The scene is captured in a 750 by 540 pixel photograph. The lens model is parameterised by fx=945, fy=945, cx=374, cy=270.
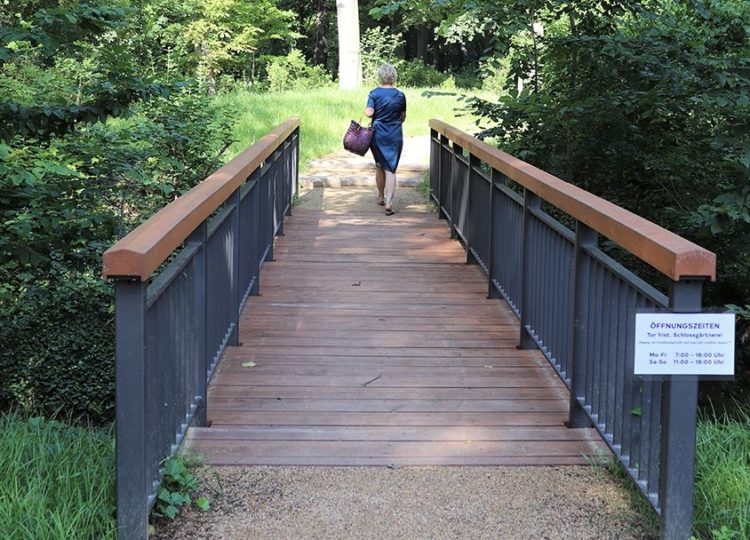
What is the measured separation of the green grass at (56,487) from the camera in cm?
313

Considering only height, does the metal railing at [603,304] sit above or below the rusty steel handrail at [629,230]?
below

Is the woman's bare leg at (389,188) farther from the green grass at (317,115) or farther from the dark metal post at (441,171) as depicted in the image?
the green grass at (317,115)

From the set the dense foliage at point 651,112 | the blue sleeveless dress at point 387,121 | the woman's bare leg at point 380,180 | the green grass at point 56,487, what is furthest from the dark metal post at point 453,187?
the green grass at point 56,487

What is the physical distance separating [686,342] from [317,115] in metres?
16.2

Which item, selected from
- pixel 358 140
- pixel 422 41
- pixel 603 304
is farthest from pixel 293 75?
pixel 603 304

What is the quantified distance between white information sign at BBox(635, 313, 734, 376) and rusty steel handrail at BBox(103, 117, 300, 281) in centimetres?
159

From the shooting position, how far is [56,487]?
3.52 metres

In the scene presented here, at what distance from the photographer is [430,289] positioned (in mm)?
7582

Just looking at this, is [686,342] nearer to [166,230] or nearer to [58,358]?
[166,230]

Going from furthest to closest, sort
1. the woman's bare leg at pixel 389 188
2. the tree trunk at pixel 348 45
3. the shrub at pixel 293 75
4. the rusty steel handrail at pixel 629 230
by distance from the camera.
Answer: the shrub at pixel 293 75 → the tree trunk at pixel 348 45 → the woman's bare leg at pixel 389 188 → the rusty steel handrail at pixel 629 230

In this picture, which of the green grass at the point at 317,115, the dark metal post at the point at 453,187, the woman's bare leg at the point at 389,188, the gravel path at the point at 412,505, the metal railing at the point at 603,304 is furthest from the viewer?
the green grass at the point at 317,115

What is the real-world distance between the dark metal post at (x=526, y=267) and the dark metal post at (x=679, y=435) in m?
2.49

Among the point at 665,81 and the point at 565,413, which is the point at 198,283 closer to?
the point at 565,413

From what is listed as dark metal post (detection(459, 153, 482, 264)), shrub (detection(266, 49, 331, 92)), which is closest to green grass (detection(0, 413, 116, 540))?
dark metal post (detection(459, 153, 482, 264))
